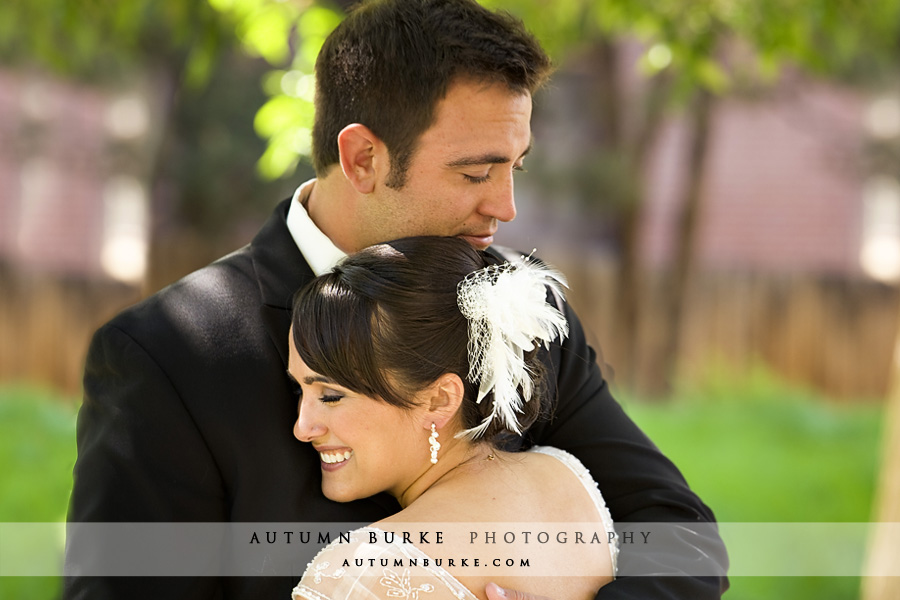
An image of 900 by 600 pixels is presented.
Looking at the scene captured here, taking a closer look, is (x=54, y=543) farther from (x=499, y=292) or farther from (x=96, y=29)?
(x=499, y=292)

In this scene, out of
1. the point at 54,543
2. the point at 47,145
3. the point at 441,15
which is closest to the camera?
the point at 441,15

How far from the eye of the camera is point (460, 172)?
6.90ft

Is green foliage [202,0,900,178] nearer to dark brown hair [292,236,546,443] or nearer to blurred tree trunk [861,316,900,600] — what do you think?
blurred tree trunk [861,316,900,600]

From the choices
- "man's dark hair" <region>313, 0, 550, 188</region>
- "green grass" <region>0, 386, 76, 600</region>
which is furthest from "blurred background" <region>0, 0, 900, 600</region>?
"man's dark hair" <region>313, 0, 550, 188</region>

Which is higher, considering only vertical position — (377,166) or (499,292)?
(377,166)

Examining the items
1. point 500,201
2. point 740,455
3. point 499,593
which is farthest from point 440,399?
point 740,455

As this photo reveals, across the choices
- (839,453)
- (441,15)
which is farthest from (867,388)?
(441,15)

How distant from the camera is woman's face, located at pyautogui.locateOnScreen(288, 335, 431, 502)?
1.86m

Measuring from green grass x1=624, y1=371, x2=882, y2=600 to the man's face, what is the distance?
A: 4.02m

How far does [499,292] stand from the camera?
1863 millimetres

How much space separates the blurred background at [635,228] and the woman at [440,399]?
2.88 m

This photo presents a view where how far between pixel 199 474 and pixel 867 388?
818 cm

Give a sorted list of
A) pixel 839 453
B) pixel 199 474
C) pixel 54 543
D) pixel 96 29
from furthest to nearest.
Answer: pixel 839 453 < pixel 54 543 < pixel 96 29 < pixel 199 474

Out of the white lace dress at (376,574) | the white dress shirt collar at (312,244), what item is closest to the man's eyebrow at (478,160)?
the white dress shirt collar at (312,244)
